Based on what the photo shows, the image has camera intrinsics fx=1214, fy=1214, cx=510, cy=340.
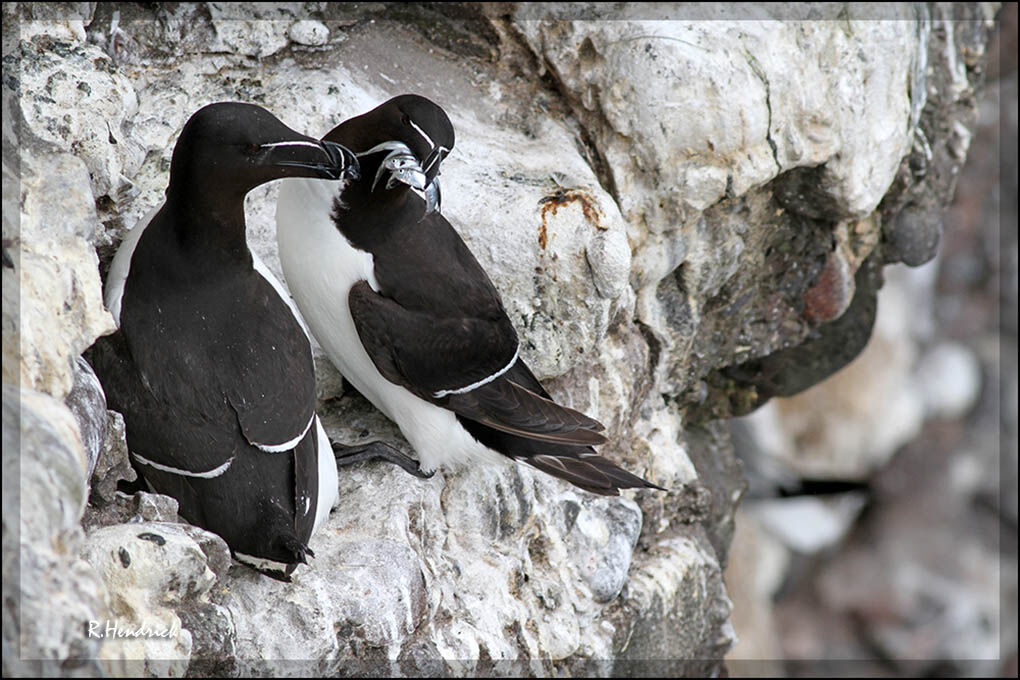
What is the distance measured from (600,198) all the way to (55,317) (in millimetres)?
1741

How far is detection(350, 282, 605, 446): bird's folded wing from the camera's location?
10.2 ft

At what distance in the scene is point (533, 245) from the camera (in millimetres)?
3504

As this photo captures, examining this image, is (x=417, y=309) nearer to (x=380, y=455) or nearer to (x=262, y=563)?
(x=380, y=455)

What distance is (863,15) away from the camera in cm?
407

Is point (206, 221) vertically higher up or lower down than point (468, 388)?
higher up

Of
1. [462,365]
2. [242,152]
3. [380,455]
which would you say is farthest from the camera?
[380,455]

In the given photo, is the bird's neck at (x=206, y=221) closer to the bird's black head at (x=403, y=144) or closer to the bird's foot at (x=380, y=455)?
the bird's black head at (x=403, y=144)

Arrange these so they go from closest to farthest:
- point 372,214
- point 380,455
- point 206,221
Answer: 1. point 206,221
2. point 372,214
3. point 380,455

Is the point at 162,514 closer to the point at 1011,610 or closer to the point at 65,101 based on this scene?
the point at 65,101

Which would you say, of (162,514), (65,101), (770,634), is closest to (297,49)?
(65,101)

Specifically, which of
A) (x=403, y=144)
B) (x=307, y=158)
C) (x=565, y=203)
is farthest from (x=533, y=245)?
(x=307, y=158)

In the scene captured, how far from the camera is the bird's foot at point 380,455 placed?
3340mm

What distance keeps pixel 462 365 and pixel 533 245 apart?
50 centimetres

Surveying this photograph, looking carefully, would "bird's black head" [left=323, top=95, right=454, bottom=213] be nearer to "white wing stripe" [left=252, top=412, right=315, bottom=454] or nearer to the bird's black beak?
the bird's black beak
